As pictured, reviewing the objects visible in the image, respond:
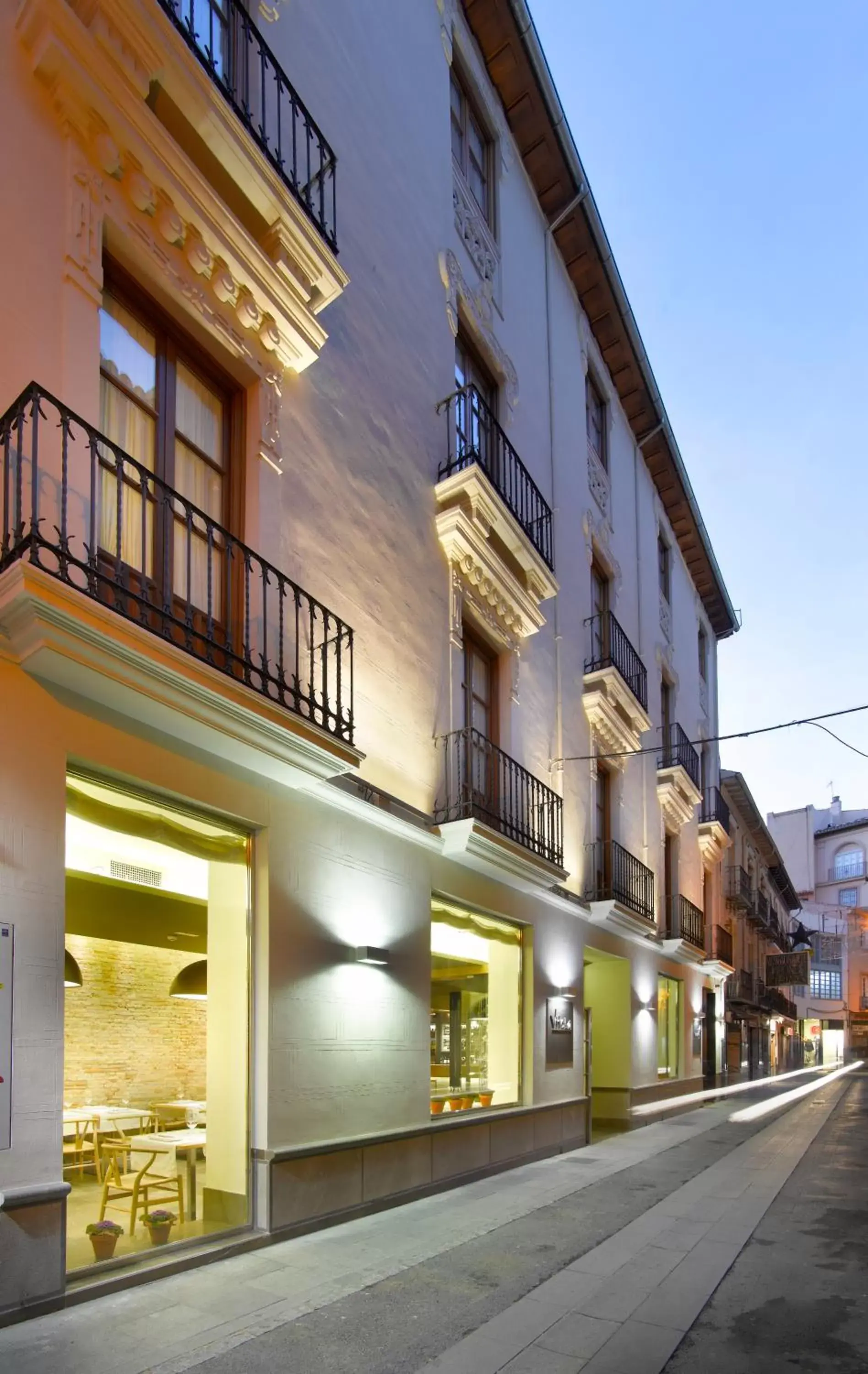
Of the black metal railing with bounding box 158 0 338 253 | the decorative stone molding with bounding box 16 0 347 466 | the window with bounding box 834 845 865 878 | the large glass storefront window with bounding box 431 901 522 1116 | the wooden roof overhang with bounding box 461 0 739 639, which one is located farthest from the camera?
the window with bounding box 834 845 865 878

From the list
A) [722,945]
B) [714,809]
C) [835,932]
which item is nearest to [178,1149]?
[714,809]

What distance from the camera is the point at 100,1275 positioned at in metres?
6.09

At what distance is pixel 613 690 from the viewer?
17.4 meters

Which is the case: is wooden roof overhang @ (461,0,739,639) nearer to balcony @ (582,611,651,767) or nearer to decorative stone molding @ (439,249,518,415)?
decorative stone molding @ (439,249,518,415)

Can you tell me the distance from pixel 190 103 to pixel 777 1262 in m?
9.50

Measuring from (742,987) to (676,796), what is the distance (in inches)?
530

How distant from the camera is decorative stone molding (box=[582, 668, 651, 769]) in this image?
1702 centimetres

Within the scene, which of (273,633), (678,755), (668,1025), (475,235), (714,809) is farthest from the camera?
(714,809)

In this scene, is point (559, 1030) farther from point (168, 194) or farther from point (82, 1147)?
point (168, 194)

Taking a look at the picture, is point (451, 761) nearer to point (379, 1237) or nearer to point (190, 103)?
point (379, 1237)

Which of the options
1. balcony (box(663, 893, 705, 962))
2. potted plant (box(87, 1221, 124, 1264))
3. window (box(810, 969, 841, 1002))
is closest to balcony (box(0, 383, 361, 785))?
potted plant (box(87, 1221, 124, 1264))

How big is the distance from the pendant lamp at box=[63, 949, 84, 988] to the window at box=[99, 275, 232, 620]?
8.77 feet

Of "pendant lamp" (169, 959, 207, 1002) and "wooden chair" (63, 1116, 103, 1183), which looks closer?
"wooden chair" (63, 1116, 103, 1183)

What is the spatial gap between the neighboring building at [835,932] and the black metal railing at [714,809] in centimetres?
3889
